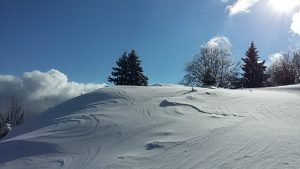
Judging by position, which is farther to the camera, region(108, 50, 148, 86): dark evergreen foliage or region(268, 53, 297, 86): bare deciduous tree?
region(268, 53, 297, 86): bare deciduous tree

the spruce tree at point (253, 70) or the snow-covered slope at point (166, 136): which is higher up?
the spruce tree at point (253, 70)

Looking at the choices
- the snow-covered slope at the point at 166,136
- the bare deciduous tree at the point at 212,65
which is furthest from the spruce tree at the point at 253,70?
the snow-covered slope at the point at 166,136

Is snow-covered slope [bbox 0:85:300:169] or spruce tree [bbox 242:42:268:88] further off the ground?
spruce tree [bbox 242:42:268:88]

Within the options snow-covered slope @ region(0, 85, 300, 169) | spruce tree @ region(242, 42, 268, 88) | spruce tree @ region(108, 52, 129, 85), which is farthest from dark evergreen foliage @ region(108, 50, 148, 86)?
snow-covered slope @ region(0, 85, 300, 169)

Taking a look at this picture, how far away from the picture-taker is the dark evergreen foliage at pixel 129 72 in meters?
39.3

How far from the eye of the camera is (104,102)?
1102 centimetres

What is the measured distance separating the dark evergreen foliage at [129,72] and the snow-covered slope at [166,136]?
1106 inches

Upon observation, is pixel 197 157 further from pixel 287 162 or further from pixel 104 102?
pixel 104 102

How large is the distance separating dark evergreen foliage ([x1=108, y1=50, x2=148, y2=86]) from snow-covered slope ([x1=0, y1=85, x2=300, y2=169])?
2808cm

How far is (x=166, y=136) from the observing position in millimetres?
7477

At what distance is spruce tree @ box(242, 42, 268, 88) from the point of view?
46.2 m

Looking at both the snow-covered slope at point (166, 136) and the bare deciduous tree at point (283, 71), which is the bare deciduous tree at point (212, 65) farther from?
the snow-covered slope at point (166, 136)

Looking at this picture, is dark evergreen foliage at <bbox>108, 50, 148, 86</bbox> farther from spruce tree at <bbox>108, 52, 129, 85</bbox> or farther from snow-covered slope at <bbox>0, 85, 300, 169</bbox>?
snow-covered slope at <bbox>0, 85, 300, 169</bbox>

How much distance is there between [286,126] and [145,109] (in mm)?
3555
